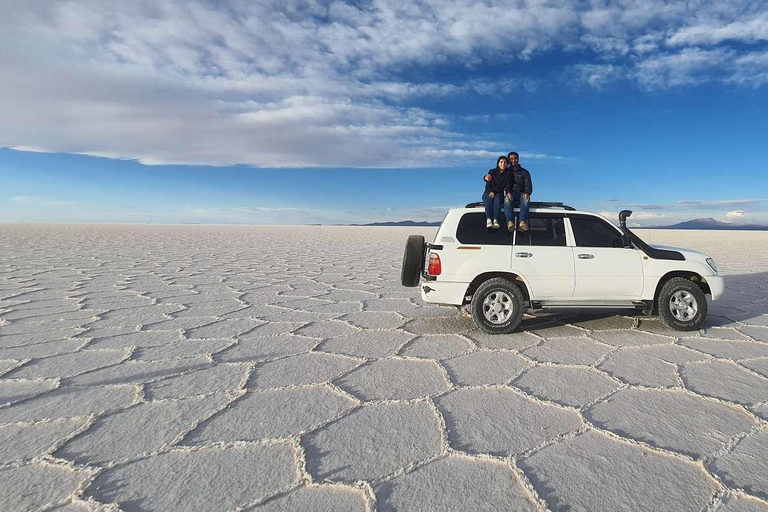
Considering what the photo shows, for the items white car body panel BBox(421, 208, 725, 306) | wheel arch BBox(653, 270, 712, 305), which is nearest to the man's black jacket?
white car body panel BBox(421, 208, 725, 306)

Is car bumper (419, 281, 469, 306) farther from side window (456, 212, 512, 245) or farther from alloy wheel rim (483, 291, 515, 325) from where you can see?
side window (456, 212, 512, 245)

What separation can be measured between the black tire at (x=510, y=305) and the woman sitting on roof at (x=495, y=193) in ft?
2.58

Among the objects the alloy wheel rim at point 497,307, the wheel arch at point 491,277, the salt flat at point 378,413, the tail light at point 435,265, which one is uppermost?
the tail light at point 435,265

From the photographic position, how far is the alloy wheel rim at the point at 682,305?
5.70m

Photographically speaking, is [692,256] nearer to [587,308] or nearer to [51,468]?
[587,308]

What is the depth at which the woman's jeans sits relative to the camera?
18.8 feet

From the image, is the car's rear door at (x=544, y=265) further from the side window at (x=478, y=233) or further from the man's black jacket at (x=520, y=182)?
the man's black jacket at (x=520, y=182)

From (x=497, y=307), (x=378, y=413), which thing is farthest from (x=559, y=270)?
(x=378, y=413)

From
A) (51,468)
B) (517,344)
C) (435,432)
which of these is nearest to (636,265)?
(517,344)

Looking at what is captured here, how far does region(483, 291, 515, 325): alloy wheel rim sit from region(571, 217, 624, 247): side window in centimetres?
123

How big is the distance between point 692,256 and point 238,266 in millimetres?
11278

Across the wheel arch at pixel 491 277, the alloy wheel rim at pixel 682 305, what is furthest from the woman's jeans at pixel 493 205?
the alloy wheel rim at pixel 682 305

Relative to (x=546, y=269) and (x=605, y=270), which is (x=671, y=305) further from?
(x=546, y=269)

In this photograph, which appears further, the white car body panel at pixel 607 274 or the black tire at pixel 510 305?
the white car body panel at pixel 607 274
